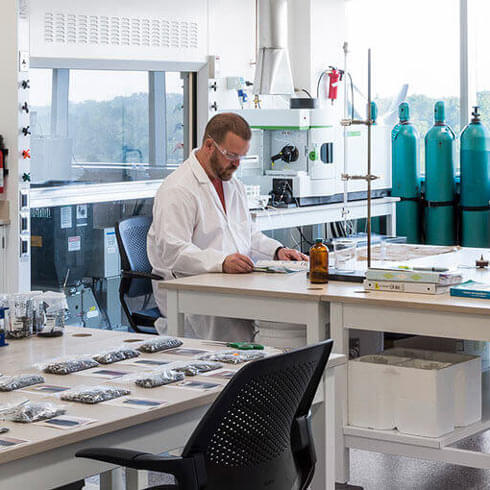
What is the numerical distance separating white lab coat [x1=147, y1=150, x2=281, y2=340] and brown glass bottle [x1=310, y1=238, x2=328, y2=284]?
45cm

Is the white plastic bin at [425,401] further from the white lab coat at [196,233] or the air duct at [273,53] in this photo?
the air duct at [273,53]

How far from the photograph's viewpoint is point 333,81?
688 cm

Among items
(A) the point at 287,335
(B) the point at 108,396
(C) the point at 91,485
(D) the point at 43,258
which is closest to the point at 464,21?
(D) the point at 43,258

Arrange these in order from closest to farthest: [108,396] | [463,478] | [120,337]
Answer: [108,396] < [120,337] < [463,478]

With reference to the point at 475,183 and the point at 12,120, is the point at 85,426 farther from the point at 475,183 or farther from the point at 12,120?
the point at 475,183

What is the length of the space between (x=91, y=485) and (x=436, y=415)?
122cm

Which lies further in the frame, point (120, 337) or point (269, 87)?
point (269, 87)

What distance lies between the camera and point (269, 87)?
5766 millimetres

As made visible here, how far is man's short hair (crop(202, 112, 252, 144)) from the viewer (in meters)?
4.04

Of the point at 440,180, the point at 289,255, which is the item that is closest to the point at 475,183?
the point at 440,180

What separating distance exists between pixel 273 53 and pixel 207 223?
2082 mm

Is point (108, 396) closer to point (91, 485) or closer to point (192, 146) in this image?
point (91, 485)

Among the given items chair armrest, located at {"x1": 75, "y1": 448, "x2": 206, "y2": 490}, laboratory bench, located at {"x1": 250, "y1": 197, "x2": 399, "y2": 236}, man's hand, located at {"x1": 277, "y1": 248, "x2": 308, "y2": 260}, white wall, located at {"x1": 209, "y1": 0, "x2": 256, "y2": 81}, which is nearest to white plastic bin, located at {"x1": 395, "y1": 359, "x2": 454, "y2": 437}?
man's hand, located at {"x1": 277, "y1": 248, "x2": 308, "y2": 260}

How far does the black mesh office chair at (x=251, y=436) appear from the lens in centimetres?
175
